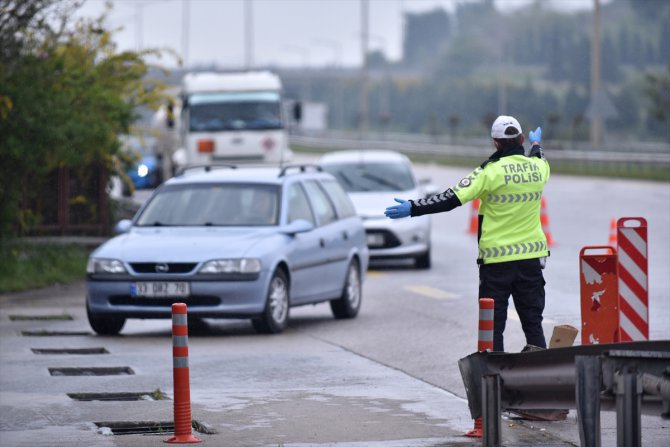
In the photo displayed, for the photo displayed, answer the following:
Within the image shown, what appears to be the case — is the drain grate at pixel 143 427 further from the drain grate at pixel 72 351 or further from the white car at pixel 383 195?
the white car at pixel 383 195

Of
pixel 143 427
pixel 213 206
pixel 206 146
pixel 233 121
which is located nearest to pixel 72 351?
pixel 213 206

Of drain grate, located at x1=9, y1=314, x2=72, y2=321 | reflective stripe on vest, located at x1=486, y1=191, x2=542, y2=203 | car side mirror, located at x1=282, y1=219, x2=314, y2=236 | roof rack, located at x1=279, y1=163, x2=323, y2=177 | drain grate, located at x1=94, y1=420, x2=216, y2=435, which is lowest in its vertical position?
drain grate, located at x1=9, y1=314, x2=72, y2=321

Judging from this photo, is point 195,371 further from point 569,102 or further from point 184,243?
point 569,102

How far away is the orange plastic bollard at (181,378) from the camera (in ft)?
28.3

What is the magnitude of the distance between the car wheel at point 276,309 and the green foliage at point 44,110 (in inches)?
257

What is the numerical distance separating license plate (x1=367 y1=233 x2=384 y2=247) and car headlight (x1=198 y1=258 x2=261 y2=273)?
8553mm

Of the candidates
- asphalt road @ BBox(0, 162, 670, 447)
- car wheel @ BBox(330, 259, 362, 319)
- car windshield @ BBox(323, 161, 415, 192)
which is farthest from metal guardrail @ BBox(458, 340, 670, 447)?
car windshield @ BBox(323, 161, 415, 192)

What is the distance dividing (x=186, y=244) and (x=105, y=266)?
0.76 meters

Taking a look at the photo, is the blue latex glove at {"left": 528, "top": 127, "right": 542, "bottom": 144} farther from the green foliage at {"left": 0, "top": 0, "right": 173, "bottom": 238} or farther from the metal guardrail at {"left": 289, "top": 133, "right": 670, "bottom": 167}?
the metal guardrail at {"left": 289, "top": 133, "right": 670, "bottom": 167}

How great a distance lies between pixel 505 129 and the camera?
980 cm

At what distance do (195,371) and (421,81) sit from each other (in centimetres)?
13119

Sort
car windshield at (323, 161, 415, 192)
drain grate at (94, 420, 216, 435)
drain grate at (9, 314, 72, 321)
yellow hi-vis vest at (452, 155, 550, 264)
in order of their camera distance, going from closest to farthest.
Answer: drain grate at (94, 420, 216, 435) → yellow hi-vis vest at (452, 155, 550, 264) → drain grate at (9, 314, 72, 321) → car windshield at (323, 161, 415, 192)

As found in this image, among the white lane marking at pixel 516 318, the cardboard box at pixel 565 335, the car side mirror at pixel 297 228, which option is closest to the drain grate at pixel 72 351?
the car side mirror at pixel 297 228

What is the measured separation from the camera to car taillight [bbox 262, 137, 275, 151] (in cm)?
3575
